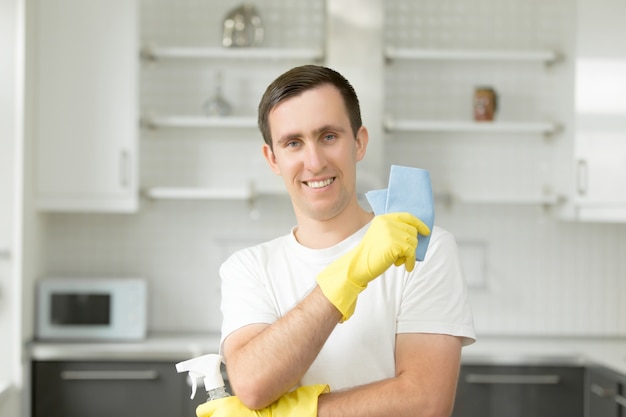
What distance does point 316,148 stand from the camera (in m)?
1.56

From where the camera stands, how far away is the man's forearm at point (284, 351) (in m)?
1.40

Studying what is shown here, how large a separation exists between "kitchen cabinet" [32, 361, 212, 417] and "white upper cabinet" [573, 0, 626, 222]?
190cm

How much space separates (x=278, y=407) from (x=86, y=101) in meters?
2.50

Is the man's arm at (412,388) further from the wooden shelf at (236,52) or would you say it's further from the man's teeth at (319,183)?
the wooden shelf at (236,52)

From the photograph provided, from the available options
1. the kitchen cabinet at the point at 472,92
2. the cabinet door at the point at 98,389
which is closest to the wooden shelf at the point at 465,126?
the kitchen cabinet at the point at 472,92

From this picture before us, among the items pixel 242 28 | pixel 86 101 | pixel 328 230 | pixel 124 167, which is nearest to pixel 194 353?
pixel 124 167

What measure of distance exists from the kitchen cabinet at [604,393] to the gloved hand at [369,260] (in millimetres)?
2077

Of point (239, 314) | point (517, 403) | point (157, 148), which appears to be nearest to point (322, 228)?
point (239, 314)

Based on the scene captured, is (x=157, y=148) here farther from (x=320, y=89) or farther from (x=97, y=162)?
(x=320, y=89)

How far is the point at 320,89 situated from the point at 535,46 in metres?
2.66

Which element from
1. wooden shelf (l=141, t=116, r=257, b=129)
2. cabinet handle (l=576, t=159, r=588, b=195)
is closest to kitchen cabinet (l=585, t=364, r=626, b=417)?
cabinet handle (l=576, t=159, r=588, b=195)

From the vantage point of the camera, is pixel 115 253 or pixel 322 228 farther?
pixel 115 253

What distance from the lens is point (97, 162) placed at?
365 centimetres

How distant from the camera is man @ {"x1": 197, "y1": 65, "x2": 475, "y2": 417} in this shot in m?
1.41
